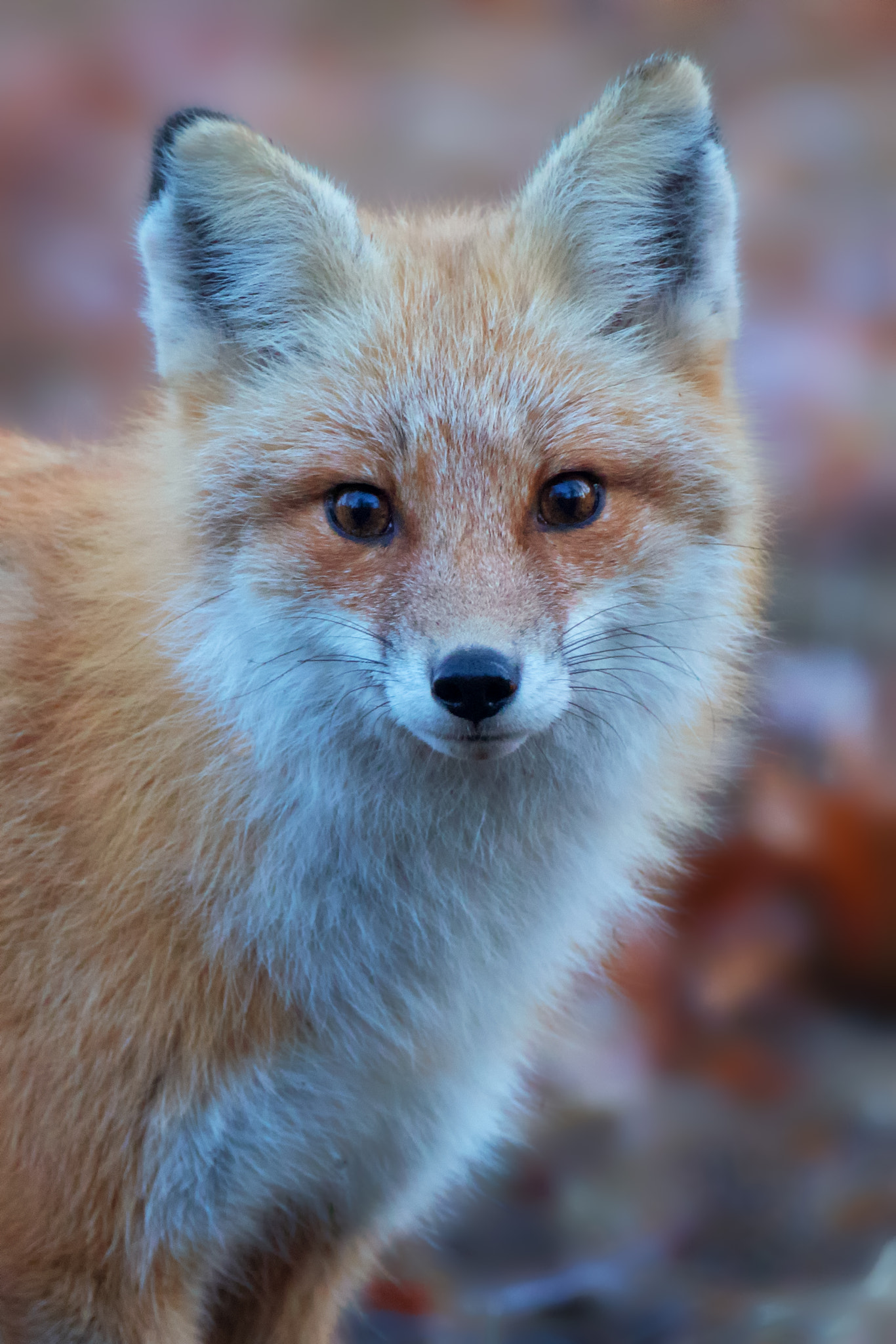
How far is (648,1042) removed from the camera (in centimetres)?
337

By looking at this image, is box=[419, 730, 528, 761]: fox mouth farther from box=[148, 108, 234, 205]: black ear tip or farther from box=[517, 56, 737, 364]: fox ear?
box=[148, 108, 234, 205]: black ear tip

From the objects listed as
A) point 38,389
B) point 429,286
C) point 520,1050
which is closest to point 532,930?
point 520,1050

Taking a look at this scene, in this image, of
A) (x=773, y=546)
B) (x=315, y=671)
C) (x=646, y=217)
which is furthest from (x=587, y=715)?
(x=646, y=217)

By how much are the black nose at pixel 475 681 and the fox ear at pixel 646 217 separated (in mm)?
629

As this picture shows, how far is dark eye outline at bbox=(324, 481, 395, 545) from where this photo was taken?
173 cm

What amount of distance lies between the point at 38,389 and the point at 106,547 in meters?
3.15

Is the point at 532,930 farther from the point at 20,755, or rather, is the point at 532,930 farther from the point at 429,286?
the point at 429,286

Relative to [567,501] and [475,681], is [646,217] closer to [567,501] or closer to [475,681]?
[567,501]

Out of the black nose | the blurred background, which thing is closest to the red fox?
the black nose

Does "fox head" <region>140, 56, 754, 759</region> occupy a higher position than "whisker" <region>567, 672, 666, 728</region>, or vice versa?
"fox head" <region>140, 56, 754, 759</region>

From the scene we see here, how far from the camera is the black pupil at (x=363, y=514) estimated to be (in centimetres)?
174

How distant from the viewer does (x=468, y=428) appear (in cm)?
174

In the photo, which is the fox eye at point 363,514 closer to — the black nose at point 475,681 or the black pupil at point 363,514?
the black pupil at point 363,514

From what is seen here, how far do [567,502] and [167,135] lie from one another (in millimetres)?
724
